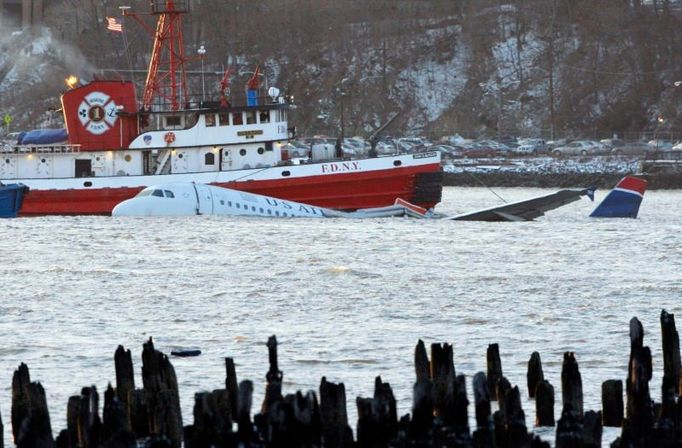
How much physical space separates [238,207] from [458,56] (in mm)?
70841

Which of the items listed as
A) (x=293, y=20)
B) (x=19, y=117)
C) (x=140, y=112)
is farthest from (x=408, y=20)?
(x=140, y=112)

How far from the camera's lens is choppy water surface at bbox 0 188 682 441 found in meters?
18.8

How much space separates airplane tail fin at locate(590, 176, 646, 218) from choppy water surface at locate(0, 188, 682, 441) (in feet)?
19.4

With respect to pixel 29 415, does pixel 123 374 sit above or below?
above

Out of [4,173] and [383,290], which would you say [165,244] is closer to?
[383,290]

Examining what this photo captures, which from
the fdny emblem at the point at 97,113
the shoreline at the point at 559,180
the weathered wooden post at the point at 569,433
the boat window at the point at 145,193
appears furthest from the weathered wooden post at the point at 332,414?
the shoreline at the point at 559,180

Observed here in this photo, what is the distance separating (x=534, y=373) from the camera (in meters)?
15.8

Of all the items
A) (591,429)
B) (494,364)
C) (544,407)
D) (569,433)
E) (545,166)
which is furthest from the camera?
(545,166)

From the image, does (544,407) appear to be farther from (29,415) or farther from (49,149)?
(49,149)

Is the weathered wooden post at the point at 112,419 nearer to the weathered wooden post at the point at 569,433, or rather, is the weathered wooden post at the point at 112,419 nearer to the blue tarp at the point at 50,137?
the weathered wooden post at the point at 569,433

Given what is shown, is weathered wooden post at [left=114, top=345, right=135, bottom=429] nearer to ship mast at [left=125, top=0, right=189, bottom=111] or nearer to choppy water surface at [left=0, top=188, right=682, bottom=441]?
choppy water surface at [left=0, top=188, right=682, bottom=441]

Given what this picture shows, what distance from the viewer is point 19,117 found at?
11950 cm

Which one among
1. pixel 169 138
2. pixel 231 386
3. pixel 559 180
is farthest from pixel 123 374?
pixel 559 180

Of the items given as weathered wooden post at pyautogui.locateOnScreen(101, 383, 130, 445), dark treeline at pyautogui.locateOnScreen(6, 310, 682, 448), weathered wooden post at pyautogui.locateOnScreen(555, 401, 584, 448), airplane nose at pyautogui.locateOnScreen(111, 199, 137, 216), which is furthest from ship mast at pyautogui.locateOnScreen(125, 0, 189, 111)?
weathered wooden post at pyautogui.locateOnScreen(555, 401, 584, 448)
